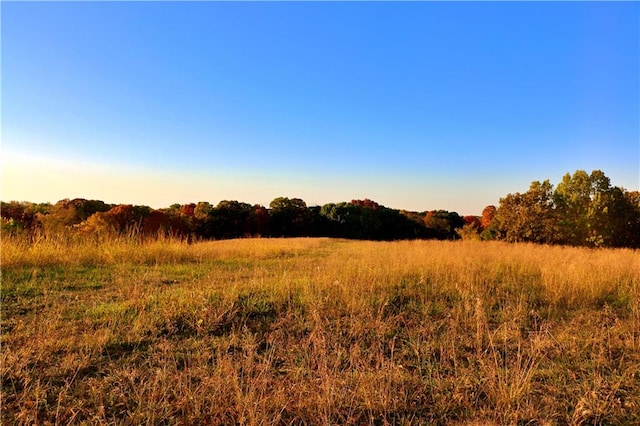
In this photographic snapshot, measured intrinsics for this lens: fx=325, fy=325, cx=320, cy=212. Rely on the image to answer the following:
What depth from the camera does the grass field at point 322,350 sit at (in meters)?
2.43

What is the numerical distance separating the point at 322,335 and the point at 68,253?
7322 millimetres

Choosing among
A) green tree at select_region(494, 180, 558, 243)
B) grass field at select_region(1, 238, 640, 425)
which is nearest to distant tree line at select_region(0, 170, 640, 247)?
green tree at select_region(494, 180, 558, 243)

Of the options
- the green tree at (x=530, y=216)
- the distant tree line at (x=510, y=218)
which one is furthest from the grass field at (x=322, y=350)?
the green tree at (x=530, y=216)

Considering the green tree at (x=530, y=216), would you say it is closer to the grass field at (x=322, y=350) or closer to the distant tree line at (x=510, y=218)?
the distant tree line at (x=510, y=218)

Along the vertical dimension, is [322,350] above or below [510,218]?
below

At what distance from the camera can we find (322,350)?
10.4ft

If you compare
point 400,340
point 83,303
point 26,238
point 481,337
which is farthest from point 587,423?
point 26,238

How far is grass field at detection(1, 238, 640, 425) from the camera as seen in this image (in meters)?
2.43

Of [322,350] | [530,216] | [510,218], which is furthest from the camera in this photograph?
[510,218]

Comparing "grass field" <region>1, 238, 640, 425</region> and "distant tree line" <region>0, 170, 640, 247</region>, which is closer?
"grass field" <region>1, 238, 640, 425</region>

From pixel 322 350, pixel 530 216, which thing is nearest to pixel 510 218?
pixel 530 216

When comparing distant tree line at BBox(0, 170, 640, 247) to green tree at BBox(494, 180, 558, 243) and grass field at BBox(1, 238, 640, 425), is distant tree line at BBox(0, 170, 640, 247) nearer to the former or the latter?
green tree at BBox(494, 180, 558, 243)

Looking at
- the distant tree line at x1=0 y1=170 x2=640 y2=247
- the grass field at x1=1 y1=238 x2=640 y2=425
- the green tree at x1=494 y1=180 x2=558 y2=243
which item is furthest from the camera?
the green tree at x1=494 y1=180 x2=558 y2=243

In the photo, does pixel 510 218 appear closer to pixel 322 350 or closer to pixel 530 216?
pixel 530 216
